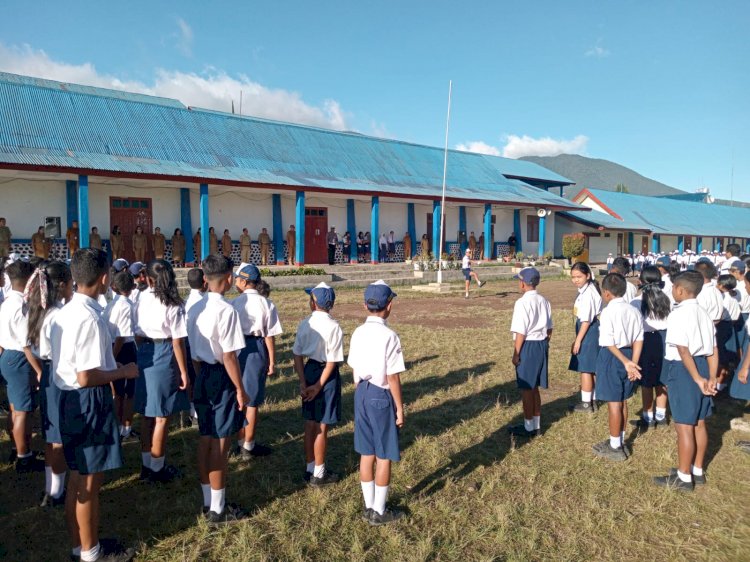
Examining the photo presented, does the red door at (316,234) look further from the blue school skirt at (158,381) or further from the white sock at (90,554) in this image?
the white sock at (90,554)

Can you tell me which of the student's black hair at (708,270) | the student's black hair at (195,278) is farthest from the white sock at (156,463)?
the student's black hair at (708,270)

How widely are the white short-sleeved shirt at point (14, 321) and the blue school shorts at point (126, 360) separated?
66 cm

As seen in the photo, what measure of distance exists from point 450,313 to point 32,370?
9638mm

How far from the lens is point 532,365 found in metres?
4.59

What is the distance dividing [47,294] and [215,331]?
102 centimetres

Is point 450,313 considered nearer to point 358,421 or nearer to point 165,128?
point 358,421

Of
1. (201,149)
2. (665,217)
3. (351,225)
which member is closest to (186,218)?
(201,149)

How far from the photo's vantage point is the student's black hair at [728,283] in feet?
17.3

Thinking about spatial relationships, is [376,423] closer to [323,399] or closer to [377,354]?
[377,354]

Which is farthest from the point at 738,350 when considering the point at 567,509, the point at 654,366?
the point at 567,509

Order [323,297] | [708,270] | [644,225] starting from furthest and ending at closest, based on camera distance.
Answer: [644,225] < [708,270] < [323,297]

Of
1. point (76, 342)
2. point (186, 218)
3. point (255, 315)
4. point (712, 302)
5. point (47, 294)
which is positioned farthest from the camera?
point (186, 218)

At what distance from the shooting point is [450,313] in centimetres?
1240

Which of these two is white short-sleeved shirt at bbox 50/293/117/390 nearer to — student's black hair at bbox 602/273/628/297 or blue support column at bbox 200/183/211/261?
student's black hair at bbox 602/273/628/297
